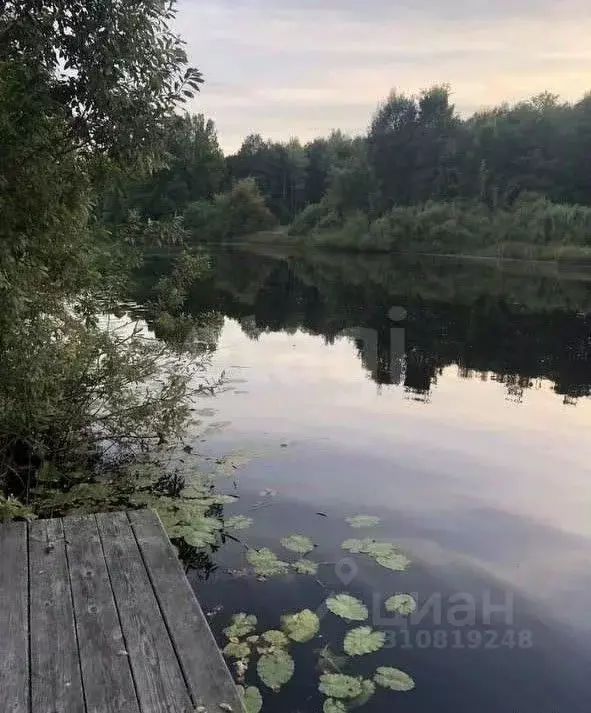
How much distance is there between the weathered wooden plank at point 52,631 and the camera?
2.72 metres

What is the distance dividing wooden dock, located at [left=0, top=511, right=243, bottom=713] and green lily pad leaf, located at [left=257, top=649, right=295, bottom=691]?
1058mm

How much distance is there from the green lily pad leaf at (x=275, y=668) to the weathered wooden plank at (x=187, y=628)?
41.7 inches

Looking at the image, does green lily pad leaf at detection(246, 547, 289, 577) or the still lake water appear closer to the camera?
the still lake water

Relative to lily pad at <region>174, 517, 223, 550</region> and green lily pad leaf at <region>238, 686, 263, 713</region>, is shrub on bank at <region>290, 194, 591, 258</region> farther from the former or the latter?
green lily pad leaf at <region>238, 686, 263, 713</region>

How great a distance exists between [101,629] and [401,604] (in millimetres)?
2761

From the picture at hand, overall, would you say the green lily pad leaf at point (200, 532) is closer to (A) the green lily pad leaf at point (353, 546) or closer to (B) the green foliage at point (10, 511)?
(A) the green lily pad leaf at point (353, 546)

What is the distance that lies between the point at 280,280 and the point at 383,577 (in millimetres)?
28379

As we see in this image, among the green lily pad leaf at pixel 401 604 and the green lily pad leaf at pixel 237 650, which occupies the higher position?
the green lily pad leaf at pixel 237 650

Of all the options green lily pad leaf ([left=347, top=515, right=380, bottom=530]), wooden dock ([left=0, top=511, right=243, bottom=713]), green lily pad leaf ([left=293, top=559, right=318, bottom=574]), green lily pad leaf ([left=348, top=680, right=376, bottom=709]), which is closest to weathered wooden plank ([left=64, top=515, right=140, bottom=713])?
wooden dock ([left=0, top=511, right=243, bottom=713])

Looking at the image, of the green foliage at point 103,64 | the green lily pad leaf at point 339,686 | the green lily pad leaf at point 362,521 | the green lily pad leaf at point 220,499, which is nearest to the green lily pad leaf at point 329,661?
the green lily pad leaf at point 339,686

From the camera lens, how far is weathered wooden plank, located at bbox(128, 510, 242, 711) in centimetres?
282

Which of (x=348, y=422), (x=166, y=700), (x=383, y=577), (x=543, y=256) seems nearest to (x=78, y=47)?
(x=166, y=700)

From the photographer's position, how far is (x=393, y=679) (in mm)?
4395

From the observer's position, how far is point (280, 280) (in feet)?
110
